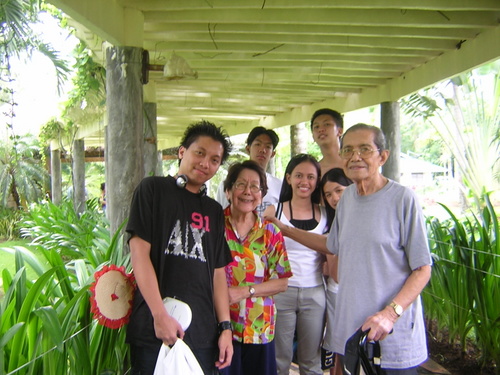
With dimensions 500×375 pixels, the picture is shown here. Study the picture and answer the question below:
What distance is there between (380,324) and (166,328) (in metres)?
0.80

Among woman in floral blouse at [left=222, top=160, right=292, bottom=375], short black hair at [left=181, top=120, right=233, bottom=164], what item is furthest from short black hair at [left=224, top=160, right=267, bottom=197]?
short black hair at [left=181, top=120, right=233, bottom=164]

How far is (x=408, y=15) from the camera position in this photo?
14.9 feet

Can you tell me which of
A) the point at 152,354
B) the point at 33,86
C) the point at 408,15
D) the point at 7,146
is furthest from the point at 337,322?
the point at 33,86

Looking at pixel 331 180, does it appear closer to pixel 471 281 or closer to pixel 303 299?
pixel 303 299

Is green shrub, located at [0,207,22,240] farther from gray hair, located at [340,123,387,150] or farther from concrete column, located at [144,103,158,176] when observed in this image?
gray hair, located at [340,123,387,150]

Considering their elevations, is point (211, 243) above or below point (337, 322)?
above

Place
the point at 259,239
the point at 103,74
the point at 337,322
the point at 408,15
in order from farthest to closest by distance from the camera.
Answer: the point at 103,74 < the point at 408,15 < the point at 259,239 < the point at 337,322

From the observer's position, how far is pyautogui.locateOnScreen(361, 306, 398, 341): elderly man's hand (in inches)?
74.2

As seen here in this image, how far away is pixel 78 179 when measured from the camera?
11.6 meters

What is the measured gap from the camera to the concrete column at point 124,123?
3.87 m

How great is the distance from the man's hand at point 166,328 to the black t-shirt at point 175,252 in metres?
0.07

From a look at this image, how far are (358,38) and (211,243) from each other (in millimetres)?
3820

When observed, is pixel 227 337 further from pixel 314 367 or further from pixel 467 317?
pixel 467 317

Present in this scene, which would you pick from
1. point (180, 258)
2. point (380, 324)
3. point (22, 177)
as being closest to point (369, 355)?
point (380, 324)
